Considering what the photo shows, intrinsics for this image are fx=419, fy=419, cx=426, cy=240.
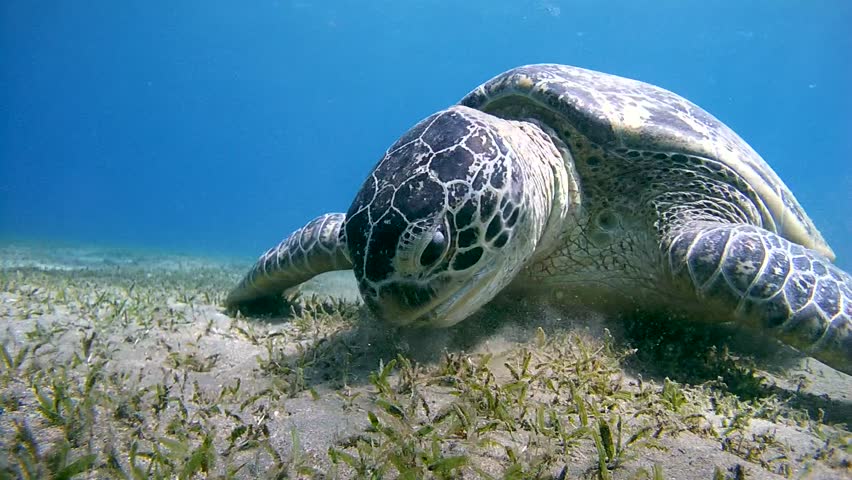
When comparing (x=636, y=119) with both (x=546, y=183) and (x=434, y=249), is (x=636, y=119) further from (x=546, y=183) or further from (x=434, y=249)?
(x=434, y=249)

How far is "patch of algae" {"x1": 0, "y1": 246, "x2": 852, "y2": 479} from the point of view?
1.48 metres

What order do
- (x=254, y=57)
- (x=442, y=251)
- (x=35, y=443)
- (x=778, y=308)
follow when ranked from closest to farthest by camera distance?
(x=35, y=443) → (x=442, y=251) → (x=778, y=308) → (x=254, y=57)

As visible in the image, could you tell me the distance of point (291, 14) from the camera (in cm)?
A: 7131

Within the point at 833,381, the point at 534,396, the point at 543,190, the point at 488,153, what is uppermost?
the point at 488,153

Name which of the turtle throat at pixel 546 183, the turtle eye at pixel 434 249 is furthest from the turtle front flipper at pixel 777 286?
the turtle eye at pixel 434 249

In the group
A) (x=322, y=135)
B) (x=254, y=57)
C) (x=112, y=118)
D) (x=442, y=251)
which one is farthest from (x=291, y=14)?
(x=442, y=251)

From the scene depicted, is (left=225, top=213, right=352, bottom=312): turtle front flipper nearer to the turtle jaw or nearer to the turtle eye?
the turtle jaw

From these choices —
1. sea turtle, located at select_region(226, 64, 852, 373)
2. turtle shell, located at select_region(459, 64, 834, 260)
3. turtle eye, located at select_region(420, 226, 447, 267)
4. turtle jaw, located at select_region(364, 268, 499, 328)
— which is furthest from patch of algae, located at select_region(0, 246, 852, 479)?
turtle shell, located at select_region(459, 64, 834, 260)

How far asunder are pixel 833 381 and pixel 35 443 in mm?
4433

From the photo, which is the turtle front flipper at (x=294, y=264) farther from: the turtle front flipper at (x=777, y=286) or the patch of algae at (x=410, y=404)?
the turtle front flipper at (x=777, y=286)

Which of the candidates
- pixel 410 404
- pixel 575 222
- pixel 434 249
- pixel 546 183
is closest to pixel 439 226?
pixel 434 249

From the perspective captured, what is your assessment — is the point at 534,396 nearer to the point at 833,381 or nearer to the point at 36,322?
the point at 833,381

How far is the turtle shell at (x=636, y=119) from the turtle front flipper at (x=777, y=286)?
2.78 ft

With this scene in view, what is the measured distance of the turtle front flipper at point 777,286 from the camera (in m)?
2.31
